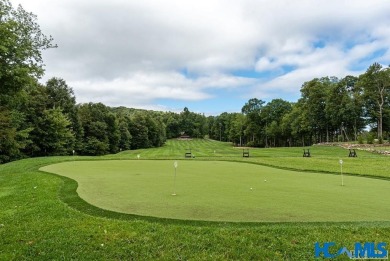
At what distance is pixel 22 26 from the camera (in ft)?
56.7

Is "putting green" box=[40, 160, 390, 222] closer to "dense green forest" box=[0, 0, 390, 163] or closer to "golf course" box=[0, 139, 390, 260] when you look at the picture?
"golf course" box=[0, 139, 390, 260]

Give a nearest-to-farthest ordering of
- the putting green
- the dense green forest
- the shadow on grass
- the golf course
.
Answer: the golf course → the shadow on grass → the putting green → the dense green forest

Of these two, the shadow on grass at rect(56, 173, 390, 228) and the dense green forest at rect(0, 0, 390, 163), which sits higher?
the dense green forest at rect(0, 0, 390, 163)

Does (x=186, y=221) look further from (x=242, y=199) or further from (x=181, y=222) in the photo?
(x=242, y=199)

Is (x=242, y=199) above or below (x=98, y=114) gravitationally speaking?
below

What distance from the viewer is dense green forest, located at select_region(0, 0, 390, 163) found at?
15.9 m

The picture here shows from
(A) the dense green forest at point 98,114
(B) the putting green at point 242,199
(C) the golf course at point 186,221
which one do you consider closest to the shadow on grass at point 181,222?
(C) the golf course at point 186,221

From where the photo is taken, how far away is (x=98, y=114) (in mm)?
47031

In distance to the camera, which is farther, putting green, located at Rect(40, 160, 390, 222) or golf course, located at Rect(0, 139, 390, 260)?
putting green, located at Rect(40, 160, 390, 222)

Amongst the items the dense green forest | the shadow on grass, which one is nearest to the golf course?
the shadow on grass

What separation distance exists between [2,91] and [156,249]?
1404 centimetres

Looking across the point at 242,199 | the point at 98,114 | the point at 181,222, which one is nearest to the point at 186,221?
the point at 181,222

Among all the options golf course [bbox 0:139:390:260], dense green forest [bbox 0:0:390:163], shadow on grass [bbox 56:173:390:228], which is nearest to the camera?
golf course [bbox 0:139:390:260]

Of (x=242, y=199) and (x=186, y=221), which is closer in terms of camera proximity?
(x=186, y=221)
